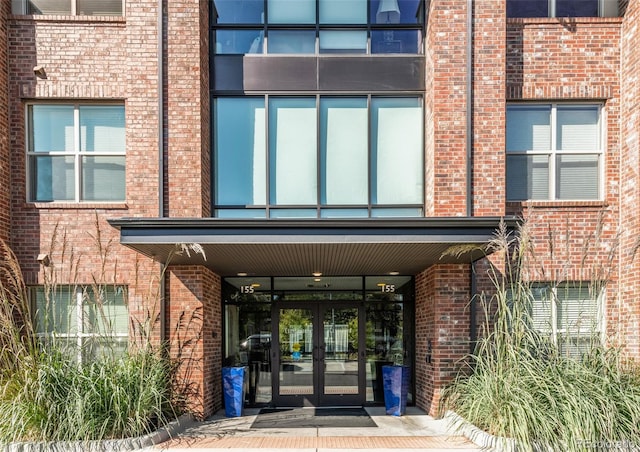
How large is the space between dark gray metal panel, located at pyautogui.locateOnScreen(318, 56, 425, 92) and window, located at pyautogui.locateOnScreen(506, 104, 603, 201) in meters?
1.97

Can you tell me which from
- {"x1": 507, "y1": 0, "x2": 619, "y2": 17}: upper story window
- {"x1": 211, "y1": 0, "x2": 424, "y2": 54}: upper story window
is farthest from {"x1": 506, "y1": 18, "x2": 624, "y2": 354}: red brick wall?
→ {"x1": 211, "y1": 0, "x2": 424, "y2": 54}: upper story window

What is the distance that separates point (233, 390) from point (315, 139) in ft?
16.6

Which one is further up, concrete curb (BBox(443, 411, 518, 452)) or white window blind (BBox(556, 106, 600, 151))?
white window blind (BBox(556, 106, 600, 151))

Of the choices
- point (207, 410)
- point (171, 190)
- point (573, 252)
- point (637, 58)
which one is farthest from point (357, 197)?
point (637, 58)

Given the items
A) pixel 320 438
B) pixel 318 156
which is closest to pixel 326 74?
pixel 318 156

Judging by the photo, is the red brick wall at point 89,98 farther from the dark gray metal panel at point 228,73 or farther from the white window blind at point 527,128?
the white window blind at point 527,128

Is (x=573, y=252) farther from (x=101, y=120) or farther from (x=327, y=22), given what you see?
(x=101, y=120)

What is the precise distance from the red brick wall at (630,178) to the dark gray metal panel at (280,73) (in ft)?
18.6

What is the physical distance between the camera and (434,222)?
700 cm

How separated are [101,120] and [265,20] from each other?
3.64 m

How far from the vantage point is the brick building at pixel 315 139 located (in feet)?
29.1

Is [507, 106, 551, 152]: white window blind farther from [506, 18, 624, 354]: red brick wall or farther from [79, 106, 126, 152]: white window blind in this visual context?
[79, 106, 126, 152]: white window blind

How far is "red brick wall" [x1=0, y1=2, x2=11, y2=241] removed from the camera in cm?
875

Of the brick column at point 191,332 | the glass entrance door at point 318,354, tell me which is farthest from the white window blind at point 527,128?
the brick column at point 191,332
